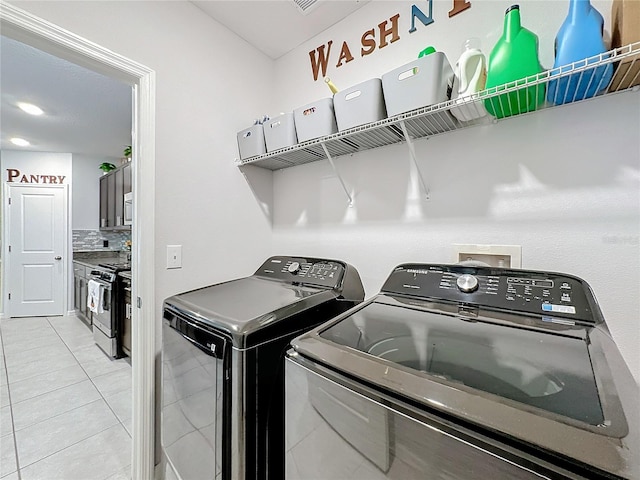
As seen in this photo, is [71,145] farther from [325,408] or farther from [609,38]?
[609,38]

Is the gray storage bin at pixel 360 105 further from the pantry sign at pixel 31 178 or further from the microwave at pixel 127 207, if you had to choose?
the pantry sign at pixel 31 178

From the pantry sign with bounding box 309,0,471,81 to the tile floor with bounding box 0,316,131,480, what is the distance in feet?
8.69

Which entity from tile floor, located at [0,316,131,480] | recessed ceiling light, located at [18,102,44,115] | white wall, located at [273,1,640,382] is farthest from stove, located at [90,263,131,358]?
white wall, located at [273,1,640,382]

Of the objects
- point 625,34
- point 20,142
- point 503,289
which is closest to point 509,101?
point 625,34

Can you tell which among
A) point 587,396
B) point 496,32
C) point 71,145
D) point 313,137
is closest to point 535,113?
point 496,32

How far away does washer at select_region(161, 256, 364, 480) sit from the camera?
36.8 inches

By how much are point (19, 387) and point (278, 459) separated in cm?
279

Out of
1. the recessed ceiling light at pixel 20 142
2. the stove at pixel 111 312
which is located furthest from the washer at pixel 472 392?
the recessed ceiling light at pixel 20 142

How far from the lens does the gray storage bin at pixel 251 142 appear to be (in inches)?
67.5

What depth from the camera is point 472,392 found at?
1.67ft

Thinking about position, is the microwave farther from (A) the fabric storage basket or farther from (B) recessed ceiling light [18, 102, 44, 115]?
(A) the fabric storage basket

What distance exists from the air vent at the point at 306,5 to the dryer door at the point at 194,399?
175 centimetres

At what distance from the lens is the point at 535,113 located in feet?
3.81

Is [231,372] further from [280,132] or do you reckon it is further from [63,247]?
[63,247]
